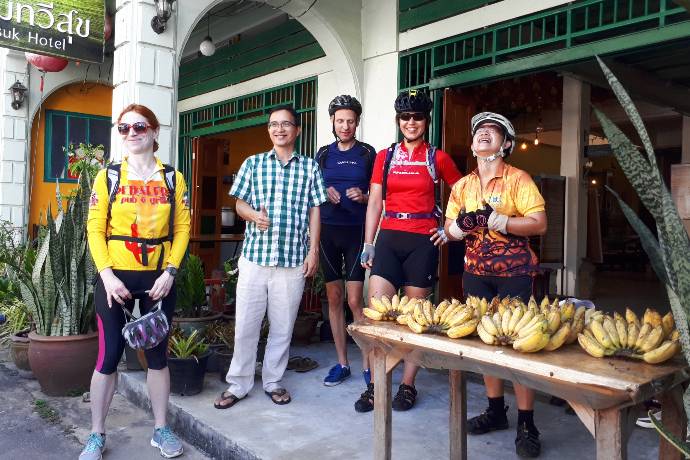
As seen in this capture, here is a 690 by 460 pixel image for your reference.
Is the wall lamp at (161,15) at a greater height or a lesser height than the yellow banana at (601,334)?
greater

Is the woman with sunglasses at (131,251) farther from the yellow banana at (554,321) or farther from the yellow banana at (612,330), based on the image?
the yellow banana at (612,330)

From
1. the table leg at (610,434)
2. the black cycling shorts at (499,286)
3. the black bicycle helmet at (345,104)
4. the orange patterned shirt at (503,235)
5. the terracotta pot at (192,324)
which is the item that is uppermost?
the black bicycle helmet at (345,104)

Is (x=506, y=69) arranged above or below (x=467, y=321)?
above

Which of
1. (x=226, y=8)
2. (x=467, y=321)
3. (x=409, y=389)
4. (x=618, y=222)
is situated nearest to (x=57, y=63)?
(x=226, y=8)

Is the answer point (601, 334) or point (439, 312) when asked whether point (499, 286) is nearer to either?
point (439, 312)

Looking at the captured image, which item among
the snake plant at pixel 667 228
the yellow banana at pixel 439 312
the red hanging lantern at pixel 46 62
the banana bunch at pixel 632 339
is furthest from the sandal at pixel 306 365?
the red hanging lantern at pixel 46 62

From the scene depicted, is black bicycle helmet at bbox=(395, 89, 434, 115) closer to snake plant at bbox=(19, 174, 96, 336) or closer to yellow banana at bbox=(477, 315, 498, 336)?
yellow banana at bbox=(477, 315, 498, 336)

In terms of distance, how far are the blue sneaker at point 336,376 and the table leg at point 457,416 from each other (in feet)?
4.77

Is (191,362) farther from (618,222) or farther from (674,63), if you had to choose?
(618,222)

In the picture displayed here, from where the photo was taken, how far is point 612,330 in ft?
7.01

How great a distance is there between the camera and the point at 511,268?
305cm

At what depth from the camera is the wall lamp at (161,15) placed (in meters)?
4.84

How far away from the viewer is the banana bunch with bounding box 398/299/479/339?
2.37 meters

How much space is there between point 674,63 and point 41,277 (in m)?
8.14
